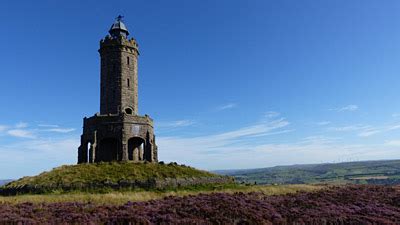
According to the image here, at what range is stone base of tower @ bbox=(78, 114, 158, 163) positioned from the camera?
4031cm

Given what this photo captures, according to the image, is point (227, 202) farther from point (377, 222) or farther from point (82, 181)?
point (82, 181)

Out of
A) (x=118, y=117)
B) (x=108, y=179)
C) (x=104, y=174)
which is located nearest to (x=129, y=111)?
(x=118, y=117)

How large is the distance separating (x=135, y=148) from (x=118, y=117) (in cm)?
570

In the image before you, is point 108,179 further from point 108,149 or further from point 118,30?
point 118,30

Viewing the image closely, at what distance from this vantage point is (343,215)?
16547 mm

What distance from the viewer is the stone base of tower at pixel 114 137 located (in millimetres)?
40312

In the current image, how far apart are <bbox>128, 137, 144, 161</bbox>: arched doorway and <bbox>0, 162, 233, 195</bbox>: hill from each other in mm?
7579

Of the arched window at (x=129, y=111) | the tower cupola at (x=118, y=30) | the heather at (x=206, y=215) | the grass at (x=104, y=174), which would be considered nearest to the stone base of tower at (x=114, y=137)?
the arched window at (x=129, y=111)

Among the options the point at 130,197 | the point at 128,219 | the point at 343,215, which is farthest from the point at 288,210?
the point at 130,197

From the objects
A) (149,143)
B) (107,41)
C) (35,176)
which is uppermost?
(107,41)

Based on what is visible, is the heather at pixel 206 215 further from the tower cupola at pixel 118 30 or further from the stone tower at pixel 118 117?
the tower cupola at pixel 118 30

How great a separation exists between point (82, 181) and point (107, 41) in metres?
21.6

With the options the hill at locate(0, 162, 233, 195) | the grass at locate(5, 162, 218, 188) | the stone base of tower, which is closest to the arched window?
the stone base of tower

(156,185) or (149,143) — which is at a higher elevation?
(149,143)
